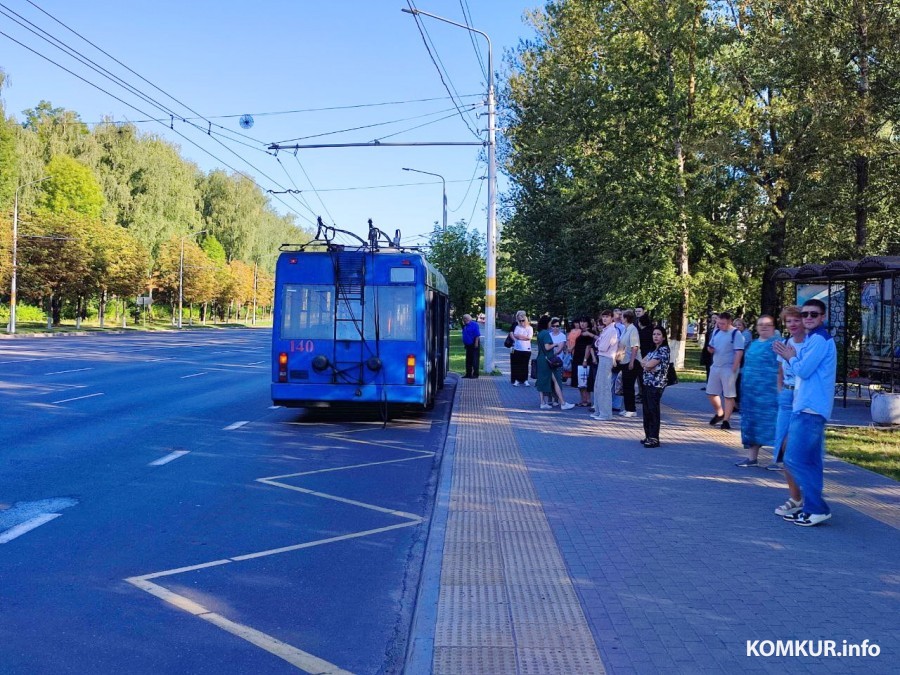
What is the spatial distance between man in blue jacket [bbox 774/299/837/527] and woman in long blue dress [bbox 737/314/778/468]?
2574 millimetres

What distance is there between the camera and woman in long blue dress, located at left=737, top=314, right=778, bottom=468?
9.48 meters

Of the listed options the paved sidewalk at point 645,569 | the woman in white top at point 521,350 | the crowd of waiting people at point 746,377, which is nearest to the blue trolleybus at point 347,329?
the crowd of waiting people at point 746,377

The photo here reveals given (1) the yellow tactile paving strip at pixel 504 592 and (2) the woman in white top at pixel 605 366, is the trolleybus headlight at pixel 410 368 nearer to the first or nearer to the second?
(2) the woman in white top at pixel 605 366

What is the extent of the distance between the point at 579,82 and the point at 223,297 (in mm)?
73539

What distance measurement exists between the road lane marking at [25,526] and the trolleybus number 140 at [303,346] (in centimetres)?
671

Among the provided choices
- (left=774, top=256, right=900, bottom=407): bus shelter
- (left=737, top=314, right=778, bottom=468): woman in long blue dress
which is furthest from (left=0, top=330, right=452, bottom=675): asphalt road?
(left=774, top=256, right=900, bottom=407): bus shelter

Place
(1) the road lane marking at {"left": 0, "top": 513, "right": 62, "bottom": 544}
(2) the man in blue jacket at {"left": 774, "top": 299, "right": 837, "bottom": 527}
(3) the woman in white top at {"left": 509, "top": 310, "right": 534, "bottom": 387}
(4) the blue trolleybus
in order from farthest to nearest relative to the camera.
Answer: (3) the woman in white top at {"left": 509, "top": 310, "right": 534, "bottom": 387}, (4) the blue trolleybus, (2) the man in blue jacket at {"left": 774, "top": 299, "right": 837, "bottom": 527}, (1) the road lane marking at {"left": 0, "top": 513, "right": 62, "bottom": 544}

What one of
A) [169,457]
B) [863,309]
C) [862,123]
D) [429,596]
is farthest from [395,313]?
[862,123]

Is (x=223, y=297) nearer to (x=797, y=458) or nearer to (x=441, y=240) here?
(x=441, y=240)

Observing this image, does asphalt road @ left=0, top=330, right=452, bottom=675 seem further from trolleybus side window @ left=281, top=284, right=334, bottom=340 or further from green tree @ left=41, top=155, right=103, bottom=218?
green tree @ left=41, top=155, right=103, bottom=218

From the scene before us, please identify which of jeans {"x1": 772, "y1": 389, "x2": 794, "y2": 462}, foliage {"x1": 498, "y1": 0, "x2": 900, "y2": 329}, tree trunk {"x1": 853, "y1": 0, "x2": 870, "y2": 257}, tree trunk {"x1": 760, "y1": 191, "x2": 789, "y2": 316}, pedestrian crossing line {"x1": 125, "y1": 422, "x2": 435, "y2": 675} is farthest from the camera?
tree trunk {"x1": 760, "y1": 191, "x2": 789, "y2": 316}

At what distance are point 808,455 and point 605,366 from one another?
7.10 meters

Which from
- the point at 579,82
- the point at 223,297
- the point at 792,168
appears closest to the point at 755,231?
the point at 792,168

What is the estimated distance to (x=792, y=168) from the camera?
22062mm
